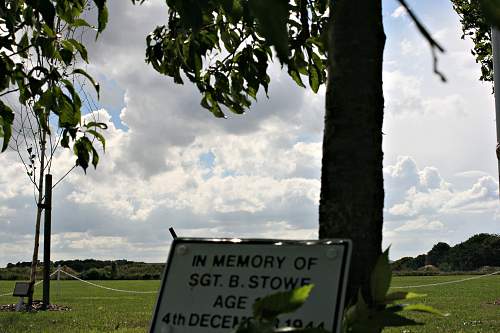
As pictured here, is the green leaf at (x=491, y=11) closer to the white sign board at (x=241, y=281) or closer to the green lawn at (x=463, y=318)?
the white sign board at (x=241, y=281)

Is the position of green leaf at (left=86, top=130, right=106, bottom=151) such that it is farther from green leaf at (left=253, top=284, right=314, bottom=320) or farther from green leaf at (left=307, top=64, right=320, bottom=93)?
green leaf at (left=253, top=284, right=314, bottom=320)

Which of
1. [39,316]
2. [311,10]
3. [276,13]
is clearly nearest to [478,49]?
[311,10]

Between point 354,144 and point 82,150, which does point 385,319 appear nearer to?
point 354,144

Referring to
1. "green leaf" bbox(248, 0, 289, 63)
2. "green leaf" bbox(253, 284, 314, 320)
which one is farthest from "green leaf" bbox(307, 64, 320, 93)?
"green leaf" bbox(248, 0, 289, 63)

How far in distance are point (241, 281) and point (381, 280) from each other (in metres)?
0.73

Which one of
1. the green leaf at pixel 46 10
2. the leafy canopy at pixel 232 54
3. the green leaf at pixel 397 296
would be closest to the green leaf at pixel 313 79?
the leafy canopy at pixel 232 54

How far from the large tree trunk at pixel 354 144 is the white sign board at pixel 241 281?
0.79 feet

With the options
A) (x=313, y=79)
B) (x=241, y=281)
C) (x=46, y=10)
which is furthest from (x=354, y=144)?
(x=313, y=79)

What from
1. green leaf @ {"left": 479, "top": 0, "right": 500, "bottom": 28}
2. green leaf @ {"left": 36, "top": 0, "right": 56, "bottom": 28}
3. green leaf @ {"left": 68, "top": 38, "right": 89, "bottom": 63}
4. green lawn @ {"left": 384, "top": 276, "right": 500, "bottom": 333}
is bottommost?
green lawn @ {"left": 384, "top": 276, "right": 500, "bottom": 333}

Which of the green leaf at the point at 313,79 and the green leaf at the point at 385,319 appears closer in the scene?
the green leaf at the point at 385,319

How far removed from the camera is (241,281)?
86.7 inches

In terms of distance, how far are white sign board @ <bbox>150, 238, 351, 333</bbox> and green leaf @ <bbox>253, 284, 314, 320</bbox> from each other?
2.44 ft

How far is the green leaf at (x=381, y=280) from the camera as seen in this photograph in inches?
61.9

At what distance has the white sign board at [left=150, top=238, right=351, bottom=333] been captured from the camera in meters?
2.04
